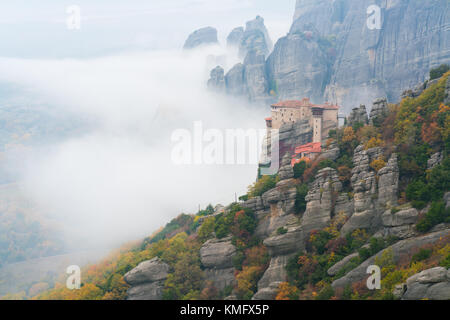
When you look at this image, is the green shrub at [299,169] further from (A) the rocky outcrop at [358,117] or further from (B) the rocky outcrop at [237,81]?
(B) the rocky outcrop at [237,81]

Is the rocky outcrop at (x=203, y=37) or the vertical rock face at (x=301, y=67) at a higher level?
the rocky outcrop at (x=203, y=37)

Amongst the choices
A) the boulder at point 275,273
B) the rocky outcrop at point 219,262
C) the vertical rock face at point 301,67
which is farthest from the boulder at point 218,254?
the vertical rock face at point 301,67

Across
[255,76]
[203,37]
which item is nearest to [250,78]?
[255,76]

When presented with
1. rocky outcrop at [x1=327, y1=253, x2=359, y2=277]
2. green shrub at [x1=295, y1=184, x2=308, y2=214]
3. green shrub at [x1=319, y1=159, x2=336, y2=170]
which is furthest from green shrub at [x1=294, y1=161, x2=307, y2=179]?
rocky outcrop at [x1=327, y1=253, x2=359, y2=277]

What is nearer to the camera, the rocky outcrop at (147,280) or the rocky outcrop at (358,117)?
the rocky outcrop at (147,280)
